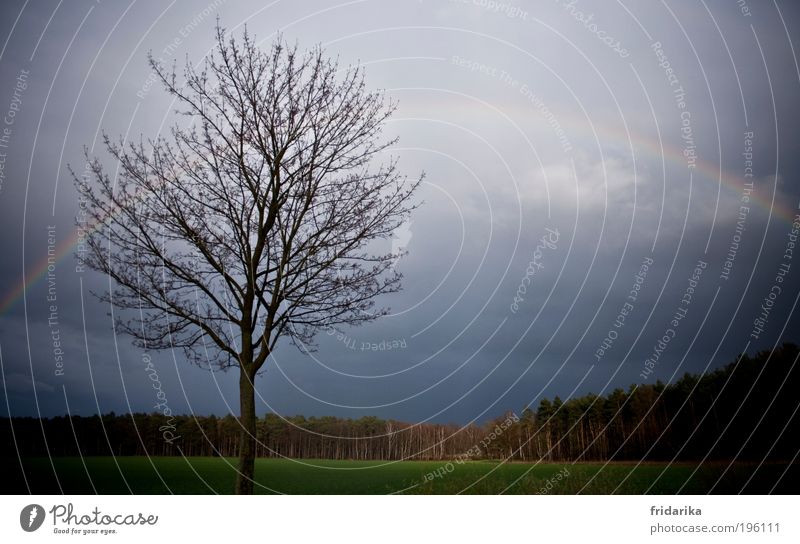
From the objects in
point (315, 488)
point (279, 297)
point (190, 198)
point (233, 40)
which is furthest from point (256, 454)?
point (233, 40)

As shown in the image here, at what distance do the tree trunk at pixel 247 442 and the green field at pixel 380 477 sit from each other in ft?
0.80

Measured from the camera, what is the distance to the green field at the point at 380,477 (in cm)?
934

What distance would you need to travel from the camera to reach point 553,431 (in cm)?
1417

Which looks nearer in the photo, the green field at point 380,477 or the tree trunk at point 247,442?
the green field at point 380,477

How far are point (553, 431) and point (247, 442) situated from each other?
25.5 ft

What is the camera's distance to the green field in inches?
368

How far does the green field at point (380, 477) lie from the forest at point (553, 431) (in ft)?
0.72
